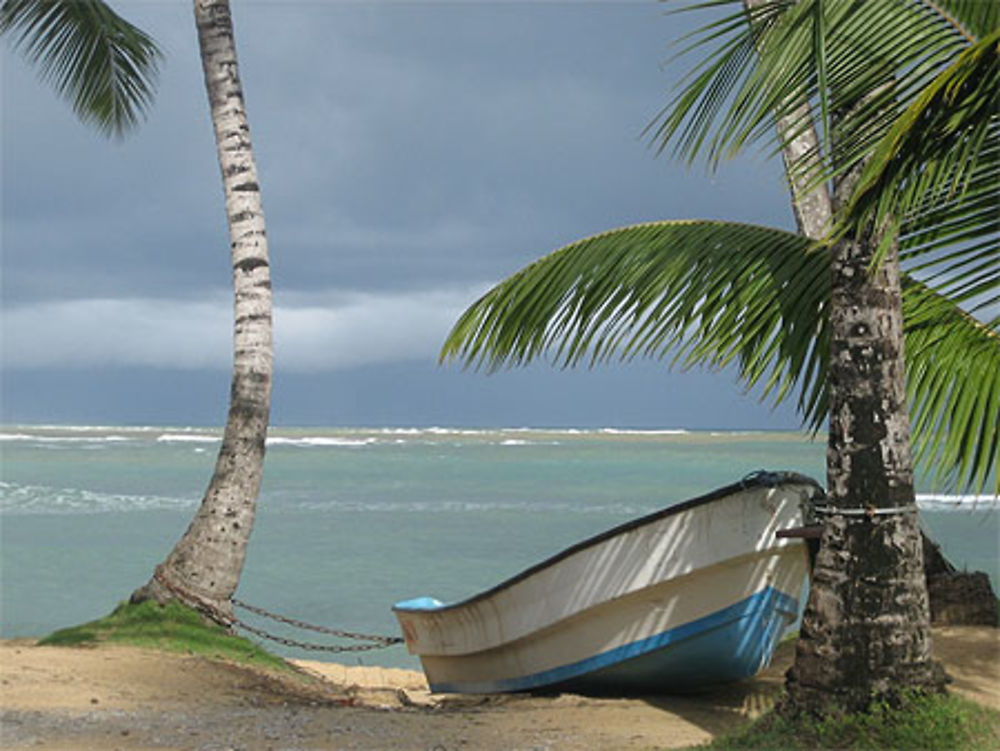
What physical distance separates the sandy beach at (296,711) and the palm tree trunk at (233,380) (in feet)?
3.22

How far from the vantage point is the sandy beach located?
19.6 feet

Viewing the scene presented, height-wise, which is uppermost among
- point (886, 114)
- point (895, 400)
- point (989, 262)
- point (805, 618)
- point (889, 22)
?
point (889, 22)

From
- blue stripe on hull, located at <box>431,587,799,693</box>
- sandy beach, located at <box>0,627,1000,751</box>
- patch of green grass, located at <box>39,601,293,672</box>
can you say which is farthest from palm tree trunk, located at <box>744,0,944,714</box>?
patch of green grass, located at <box>39,601,293,672</box>

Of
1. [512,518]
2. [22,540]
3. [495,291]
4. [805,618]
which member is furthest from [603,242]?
[512,518]

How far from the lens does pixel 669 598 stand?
6.66 meters

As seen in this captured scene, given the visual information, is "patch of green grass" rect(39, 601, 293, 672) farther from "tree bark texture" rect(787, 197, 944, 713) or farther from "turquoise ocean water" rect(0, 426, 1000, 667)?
"tree bark texture" rect(787, 197, 944, 713)

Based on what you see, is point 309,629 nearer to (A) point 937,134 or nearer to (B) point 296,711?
(B) point 296,711

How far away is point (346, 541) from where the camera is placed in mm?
23438

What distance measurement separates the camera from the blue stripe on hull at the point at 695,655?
6613 mm

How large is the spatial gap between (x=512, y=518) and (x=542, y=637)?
21.1m

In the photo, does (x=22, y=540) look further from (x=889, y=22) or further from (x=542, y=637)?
(x=889, y=22)

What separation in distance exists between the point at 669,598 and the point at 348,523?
21.1m

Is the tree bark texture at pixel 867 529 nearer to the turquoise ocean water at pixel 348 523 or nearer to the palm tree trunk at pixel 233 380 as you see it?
the turquoise ocean water at pixel 348 523

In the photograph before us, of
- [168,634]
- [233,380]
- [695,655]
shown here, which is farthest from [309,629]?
[695,655]
